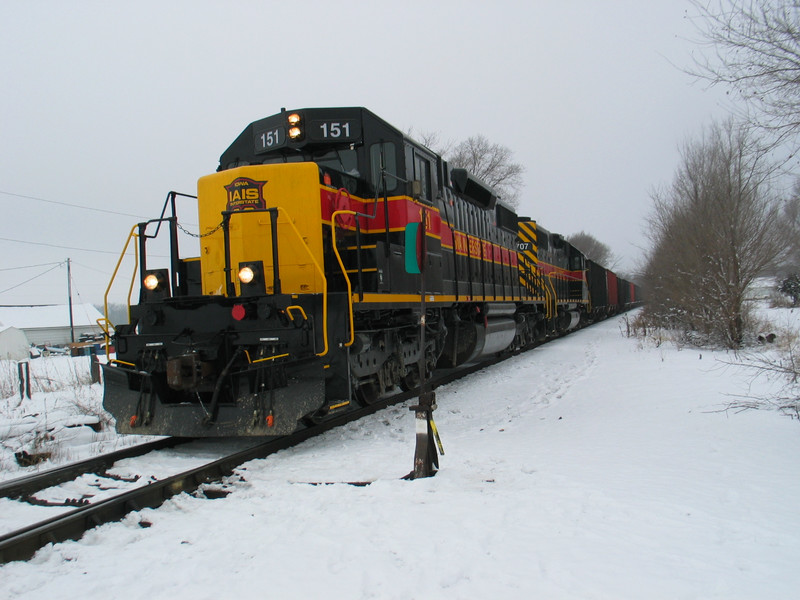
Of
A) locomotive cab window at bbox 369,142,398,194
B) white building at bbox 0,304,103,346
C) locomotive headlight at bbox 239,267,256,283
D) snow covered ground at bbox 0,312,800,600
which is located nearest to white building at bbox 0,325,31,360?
white building at bbox 0,304,103,346

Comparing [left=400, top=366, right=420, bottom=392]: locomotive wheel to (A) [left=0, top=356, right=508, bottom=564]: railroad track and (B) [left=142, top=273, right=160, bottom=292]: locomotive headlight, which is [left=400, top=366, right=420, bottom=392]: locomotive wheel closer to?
(A) [left=0, top=356, right=508, bottom=564]: railroad track

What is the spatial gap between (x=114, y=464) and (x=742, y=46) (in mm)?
6667

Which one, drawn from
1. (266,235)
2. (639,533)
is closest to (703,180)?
(266,235)

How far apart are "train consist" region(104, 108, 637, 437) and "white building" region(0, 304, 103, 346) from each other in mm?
55451

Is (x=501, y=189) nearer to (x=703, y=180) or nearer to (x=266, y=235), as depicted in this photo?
(x=703, y=180)

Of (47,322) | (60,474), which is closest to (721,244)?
(60,474)

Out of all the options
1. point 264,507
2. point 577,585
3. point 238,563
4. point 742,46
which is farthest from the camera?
point 742,46

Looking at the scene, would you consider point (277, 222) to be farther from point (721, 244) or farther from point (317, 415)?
point (721, 244)

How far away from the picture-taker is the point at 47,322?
5706 centimetres

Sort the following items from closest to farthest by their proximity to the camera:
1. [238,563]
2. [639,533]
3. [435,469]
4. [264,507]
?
1. [238,563]
2. [639,533]
3. [264,507]
4. [435,469]

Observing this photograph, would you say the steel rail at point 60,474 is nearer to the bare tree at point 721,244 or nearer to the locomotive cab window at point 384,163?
the locomotive cab window at point 384,163

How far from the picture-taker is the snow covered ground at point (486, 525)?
271 centimetres

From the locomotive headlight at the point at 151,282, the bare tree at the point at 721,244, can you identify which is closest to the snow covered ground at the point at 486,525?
the locomotive headlight at the point at 151,282

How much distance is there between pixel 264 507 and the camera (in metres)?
3.83
